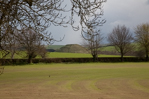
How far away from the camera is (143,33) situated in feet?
186

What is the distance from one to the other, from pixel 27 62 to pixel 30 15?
39538mm

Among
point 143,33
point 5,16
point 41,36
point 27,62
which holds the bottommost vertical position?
point 27,62

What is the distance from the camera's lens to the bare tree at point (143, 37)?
2109 inches

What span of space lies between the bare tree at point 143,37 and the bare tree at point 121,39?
2.45 metres

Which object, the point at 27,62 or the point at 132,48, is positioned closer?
the point at 27,62

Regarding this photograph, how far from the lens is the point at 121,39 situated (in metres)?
58.0

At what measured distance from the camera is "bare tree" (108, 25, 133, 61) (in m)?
55.8

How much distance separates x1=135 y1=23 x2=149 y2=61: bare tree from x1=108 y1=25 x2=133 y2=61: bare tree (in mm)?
2445

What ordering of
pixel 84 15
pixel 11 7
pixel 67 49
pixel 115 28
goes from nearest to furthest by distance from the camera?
pixel 11 7 < pixel 84 15 < pixel 115 28 < pixel 67 49

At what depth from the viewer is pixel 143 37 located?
5556 centimetres

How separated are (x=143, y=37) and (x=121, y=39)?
6.56 metres

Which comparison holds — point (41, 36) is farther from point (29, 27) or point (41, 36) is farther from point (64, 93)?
point (64, 93)

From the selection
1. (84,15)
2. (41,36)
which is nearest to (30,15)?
(41,36)

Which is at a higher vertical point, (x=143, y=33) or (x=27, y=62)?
(x=143, y=33)
